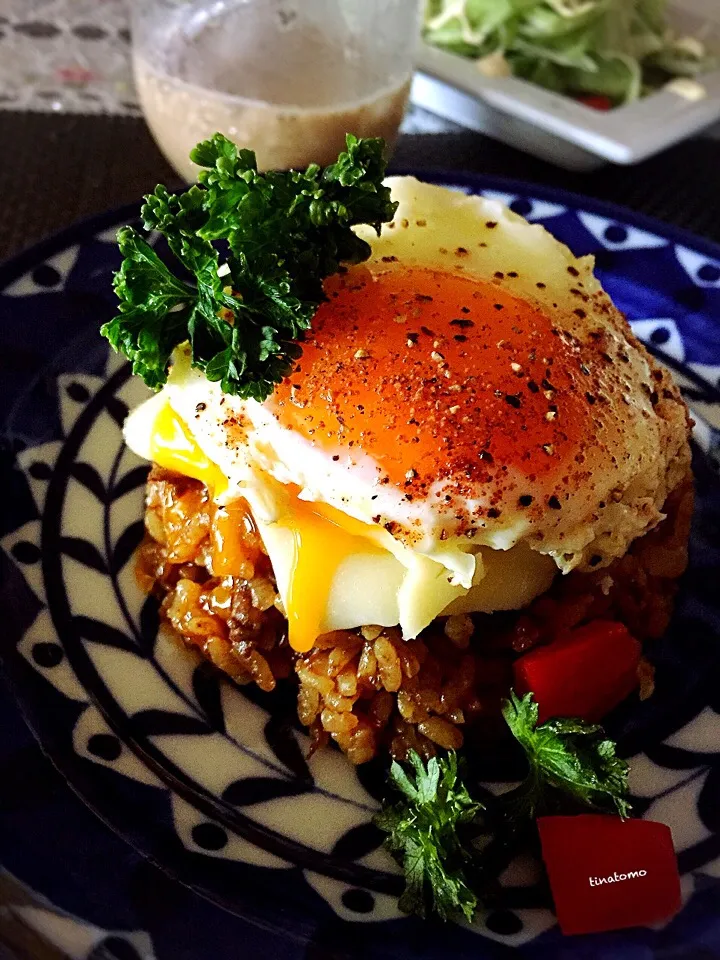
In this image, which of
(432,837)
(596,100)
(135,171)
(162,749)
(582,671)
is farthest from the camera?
(596,100)

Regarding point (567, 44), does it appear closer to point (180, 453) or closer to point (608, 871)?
point (180, 453)

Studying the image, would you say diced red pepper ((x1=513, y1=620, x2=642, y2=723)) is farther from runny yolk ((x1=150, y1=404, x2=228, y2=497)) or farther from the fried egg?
runny yolk ((x1=150, y1=404, x2=228, y2=497))

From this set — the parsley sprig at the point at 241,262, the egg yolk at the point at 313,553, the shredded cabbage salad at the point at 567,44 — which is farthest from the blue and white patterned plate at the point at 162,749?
the shredded cabbage salad at the point at 567,44

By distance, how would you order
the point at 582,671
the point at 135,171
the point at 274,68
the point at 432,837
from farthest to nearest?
1. the point at 135,171
2. the point at 274,68
3. the point at 582,671
4. the point at 432,837

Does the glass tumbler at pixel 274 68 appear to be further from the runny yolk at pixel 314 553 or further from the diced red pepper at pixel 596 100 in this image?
the runny yolk at pixel 314 553

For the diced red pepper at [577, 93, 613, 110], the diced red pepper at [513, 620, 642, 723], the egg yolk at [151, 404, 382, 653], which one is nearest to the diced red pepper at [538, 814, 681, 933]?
the diced red pepper at [513, 620, 642, 723]

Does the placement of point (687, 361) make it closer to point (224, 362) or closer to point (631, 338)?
point (631, 338)

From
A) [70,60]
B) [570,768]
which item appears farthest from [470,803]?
[70,60]
